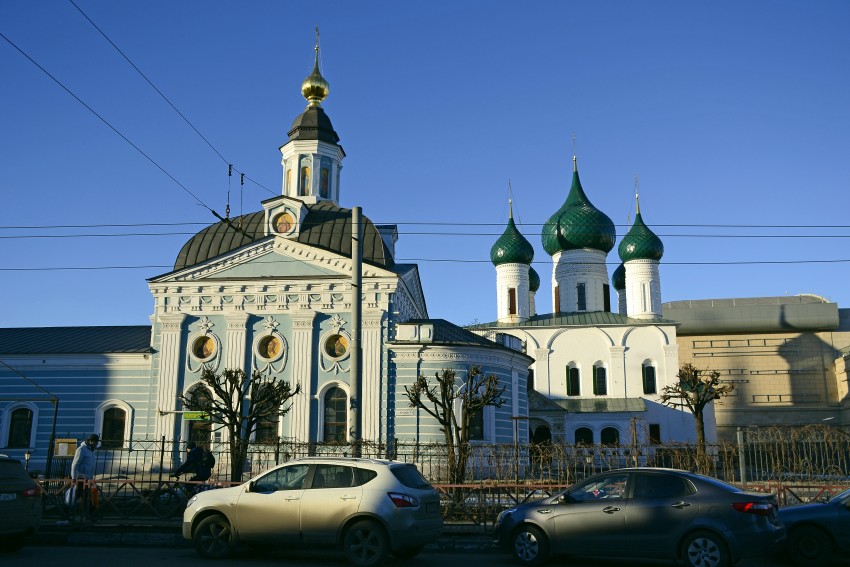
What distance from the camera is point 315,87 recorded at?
A: 39.4 meters

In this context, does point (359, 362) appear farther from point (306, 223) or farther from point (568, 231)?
point (568, 231)

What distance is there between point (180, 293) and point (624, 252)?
95.9 feet

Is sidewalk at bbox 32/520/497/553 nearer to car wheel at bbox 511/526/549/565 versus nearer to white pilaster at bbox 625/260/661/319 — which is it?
car wheel at bbox 511/526/549/565

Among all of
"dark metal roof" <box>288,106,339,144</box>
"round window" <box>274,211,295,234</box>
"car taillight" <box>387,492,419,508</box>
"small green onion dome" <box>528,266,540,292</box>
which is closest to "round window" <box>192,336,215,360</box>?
"round window" <box>274,211,295,234</box>

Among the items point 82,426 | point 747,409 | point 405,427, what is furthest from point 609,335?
point 82,426

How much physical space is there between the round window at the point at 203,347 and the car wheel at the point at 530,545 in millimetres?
21391

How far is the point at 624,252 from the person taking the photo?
49.9m

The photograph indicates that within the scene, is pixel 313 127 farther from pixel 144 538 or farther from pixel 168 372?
pixel 144 538

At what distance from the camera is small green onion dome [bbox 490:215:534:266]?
165 ft

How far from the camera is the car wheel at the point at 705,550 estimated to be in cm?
1038

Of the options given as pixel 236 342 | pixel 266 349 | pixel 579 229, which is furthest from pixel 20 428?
pixel 579 229

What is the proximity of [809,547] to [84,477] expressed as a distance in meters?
12.9

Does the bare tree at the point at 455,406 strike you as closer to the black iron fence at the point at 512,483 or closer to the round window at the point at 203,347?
the black iron fence at the point at 512,483

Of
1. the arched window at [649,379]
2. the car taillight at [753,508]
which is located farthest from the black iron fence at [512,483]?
the arched window at [649,379]
